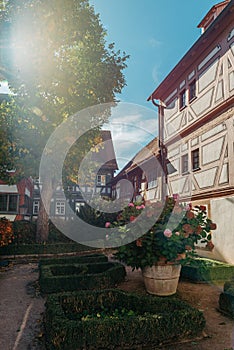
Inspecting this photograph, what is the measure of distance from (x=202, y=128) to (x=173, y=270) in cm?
740

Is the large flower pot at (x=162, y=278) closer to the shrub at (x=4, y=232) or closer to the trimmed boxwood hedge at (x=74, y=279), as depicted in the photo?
the trimmed boxwood hedge at (x=74, y=279)

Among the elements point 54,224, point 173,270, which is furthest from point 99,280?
point 54,224

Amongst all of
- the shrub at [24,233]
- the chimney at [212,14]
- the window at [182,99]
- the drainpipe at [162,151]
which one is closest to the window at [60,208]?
the shrub at [24,233]

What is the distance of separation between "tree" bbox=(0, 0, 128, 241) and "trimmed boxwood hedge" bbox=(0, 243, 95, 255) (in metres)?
1.11

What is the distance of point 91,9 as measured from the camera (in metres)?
13.2

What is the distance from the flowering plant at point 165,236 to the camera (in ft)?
19.0

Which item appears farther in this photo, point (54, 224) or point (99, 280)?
point (54, 224)

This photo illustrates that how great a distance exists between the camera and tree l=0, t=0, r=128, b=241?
411 inches

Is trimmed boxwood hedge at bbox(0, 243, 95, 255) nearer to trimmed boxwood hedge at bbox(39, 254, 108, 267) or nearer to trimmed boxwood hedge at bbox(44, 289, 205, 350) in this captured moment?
trimmed boxwood hedge at bbox(39, 254, 108, 267)

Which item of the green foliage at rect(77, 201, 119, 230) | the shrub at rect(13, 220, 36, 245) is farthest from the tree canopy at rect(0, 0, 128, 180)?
the green foliage at rect(77, 201, 119, 230)

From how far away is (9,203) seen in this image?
66.8 feet

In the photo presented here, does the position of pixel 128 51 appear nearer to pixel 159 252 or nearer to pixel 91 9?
pixel 91 9

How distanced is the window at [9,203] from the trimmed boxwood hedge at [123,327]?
55.1ft

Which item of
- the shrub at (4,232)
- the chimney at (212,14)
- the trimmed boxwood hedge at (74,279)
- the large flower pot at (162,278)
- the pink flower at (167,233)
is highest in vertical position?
the chimney at (212,14)
